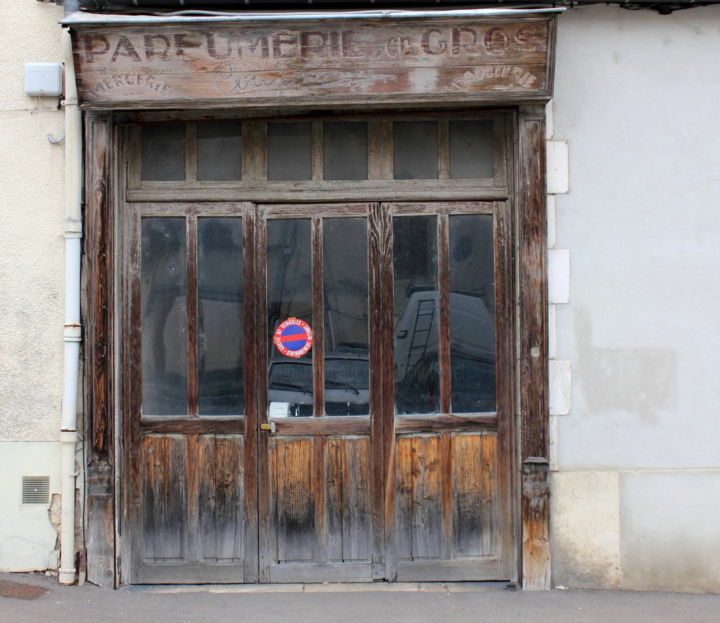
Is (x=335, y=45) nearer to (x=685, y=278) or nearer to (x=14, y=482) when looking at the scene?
(x=685, y=278)

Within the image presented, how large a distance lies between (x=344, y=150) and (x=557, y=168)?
129 cm

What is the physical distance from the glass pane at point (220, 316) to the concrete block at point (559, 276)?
1858mm

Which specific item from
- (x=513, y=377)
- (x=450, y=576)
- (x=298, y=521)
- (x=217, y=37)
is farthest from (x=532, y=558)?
(x=217, y=37)

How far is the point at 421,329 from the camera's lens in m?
5.25

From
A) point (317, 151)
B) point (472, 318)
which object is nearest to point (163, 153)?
point (317, 151)

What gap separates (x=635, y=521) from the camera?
200 inches

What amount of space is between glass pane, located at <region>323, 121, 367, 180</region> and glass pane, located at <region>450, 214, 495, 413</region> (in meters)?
0.69

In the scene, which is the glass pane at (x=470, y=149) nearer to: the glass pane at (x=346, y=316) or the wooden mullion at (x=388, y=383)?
the wooden mullion at (x=388, y=383)

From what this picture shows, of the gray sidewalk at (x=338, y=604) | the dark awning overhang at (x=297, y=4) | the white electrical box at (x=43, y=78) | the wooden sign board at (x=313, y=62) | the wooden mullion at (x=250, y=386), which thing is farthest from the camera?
the wooden mullion at (x=250, y=386)

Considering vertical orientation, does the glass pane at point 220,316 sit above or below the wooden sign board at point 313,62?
below

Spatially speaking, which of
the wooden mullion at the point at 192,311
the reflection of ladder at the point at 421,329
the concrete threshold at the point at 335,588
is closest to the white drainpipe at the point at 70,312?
the concrete threshold at the point at 335,588

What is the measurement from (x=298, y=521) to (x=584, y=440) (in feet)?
5.83

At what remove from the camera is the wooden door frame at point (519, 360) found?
16.4ft

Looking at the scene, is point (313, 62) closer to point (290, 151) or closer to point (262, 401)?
point (290, 151)
